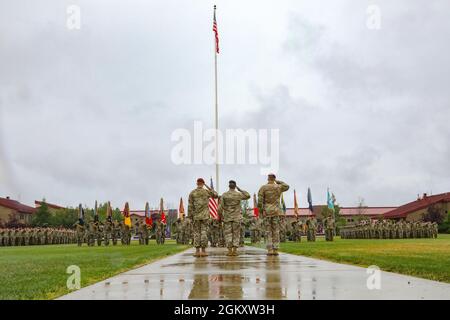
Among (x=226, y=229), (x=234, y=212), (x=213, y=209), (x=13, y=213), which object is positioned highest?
(x=13, y=213)

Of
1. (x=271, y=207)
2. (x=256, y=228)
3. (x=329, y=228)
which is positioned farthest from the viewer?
(x=329, y=228)

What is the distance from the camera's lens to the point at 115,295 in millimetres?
5250

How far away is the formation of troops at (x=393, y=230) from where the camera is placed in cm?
4000

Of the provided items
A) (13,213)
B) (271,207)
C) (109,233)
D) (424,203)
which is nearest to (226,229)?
(271,207)

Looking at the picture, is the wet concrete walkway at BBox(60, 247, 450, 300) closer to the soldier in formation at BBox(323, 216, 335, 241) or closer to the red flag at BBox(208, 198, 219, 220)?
the red flag at BBox(208, 198, 219, 220)

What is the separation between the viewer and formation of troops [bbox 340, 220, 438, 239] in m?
40.0

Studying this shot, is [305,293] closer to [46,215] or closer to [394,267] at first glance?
[394,267]

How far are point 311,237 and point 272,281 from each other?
3012cm

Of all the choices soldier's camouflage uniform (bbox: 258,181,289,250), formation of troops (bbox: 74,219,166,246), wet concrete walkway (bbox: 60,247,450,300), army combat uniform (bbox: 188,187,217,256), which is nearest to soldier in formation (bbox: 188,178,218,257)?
army combat uniform (bbox: 188,187,217,256)

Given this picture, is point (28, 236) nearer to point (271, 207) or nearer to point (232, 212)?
point (232, 212)

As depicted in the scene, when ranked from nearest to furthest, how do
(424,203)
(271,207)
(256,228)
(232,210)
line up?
(271,207) → (232,210) → (256,228) → (424,203)

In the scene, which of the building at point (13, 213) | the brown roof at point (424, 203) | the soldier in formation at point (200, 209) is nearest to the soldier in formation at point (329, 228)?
the soldier in formation at point (200, 209)

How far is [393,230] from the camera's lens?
4028cm
